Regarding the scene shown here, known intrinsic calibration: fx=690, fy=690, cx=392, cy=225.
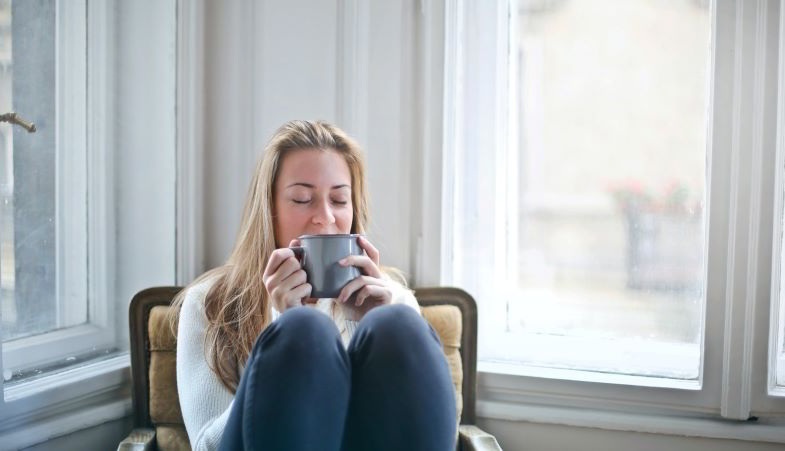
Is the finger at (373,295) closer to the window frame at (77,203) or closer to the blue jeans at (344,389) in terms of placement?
the blue jeans at (344,389)

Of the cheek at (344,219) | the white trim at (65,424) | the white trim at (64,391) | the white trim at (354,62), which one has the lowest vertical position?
the white trim at (65,424)

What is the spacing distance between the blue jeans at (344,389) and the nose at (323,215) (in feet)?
1.18

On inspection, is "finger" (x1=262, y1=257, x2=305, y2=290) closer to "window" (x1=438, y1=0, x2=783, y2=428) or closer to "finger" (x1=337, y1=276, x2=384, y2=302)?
"finger" (x1=337, y1=276, x2=384, y2=302)

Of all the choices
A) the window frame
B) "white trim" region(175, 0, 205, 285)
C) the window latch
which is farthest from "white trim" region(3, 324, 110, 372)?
the window latch

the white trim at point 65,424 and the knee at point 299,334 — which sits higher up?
the knee at point 299,334

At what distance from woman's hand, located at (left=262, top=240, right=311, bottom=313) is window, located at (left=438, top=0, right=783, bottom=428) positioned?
2.23 ft

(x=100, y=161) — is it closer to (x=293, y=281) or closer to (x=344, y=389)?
(x=293, y=281)

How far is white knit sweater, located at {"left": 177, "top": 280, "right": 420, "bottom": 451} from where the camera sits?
4.21 ft

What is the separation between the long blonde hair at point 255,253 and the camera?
1.48 meters

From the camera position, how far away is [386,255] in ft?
6.26

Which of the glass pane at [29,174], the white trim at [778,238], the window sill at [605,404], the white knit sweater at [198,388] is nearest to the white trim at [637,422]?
the window sill at [605,404]

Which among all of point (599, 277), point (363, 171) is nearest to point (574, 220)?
point (599, 277)

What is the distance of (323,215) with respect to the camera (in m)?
1.50

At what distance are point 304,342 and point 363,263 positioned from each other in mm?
240
